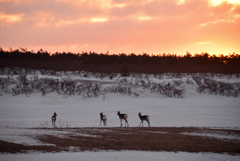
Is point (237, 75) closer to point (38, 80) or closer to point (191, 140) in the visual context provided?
point (38, 80)

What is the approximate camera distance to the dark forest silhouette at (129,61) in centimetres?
5844

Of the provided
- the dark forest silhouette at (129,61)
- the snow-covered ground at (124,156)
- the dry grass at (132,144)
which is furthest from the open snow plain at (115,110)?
the dark forest silhouette at (129,61)

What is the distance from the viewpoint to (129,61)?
7081 centimetres

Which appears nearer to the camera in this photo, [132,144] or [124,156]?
[124,156]

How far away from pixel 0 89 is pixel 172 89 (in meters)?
24.8

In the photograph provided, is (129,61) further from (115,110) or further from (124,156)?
(124,156)

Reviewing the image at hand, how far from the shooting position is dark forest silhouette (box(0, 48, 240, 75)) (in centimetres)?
5844

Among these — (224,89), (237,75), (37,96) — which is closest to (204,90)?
(224,89)

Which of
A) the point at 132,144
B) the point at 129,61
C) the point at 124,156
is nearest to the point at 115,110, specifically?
the point at 132,144

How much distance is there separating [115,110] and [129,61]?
141ft

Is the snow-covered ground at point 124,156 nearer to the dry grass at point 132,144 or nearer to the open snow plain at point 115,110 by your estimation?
the open snow plain at point 115,110

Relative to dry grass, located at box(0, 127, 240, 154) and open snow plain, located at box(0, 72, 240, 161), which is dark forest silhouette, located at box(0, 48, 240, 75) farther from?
dry grass, located at box(0, 127, 240, 154)

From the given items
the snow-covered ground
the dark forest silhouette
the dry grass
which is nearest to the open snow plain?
the snow-covered ground

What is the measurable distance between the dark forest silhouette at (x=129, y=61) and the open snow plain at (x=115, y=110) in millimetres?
16288
